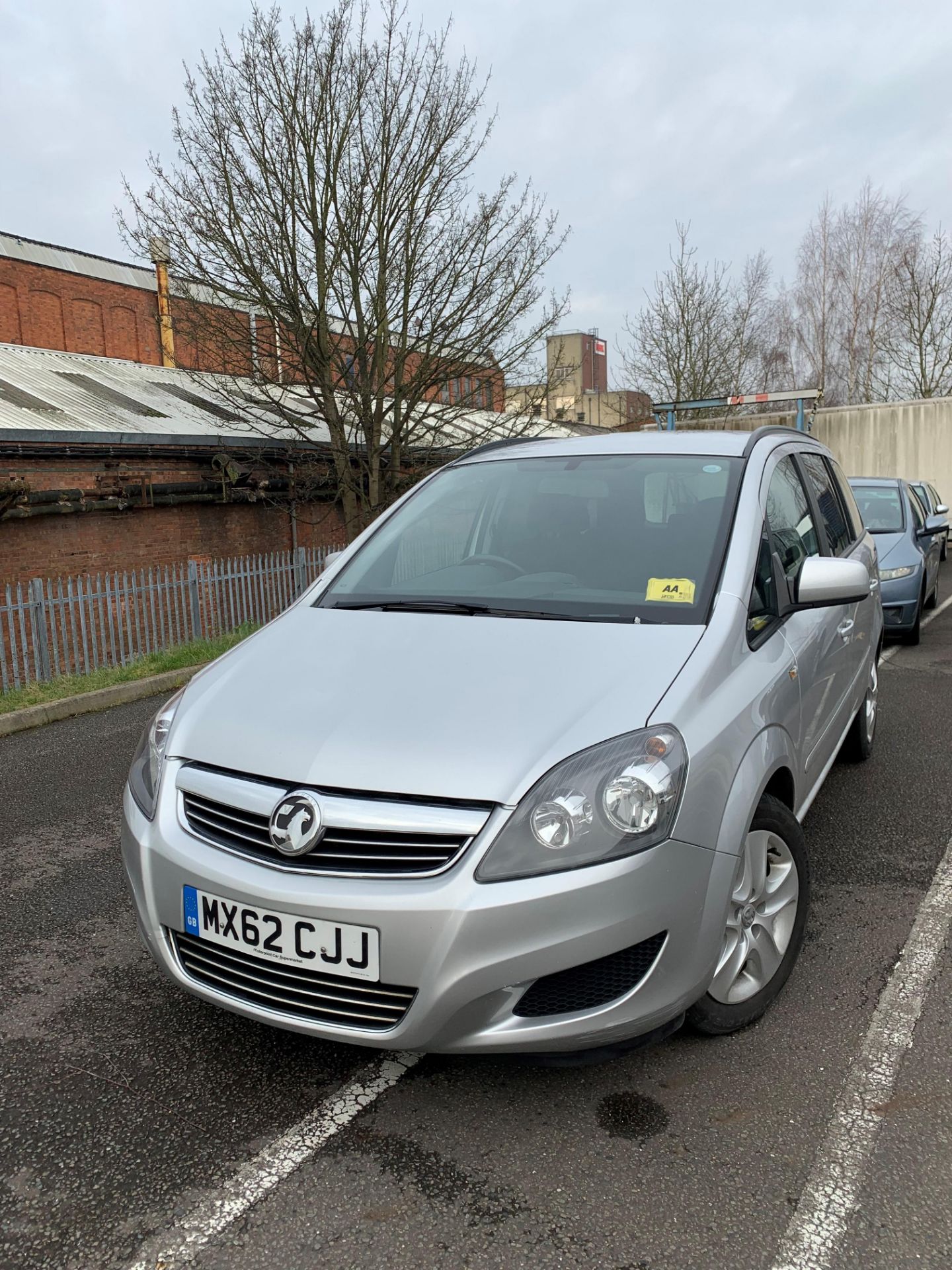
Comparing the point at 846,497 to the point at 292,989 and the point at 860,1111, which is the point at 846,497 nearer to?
the point at 860,1111

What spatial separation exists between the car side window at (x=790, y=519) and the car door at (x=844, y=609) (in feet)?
0.70

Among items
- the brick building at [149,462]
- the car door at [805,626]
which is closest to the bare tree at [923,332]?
the brick building at [149,462]

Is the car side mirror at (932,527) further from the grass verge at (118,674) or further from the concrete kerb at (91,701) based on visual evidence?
the concrete kerb at (91,701)

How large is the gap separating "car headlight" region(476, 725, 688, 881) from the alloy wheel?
40 cm

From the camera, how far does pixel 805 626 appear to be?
11.0 ft

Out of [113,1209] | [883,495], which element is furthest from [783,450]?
[883,495]

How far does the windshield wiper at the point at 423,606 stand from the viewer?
3051 mm

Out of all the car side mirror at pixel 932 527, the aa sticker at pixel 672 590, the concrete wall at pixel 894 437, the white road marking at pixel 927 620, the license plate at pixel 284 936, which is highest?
the concrete wall at pixel 894 437

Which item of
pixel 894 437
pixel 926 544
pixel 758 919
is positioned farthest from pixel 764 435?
pixel 894 437

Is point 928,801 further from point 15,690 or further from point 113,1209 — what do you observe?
point 15,690

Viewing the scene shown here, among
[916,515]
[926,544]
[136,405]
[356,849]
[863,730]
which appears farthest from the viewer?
[136,405]

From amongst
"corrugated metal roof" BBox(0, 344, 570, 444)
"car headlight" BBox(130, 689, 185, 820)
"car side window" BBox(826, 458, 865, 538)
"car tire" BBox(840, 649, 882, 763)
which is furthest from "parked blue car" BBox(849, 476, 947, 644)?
"corrugated metal roof" BBox(0, 344, 570, 444)

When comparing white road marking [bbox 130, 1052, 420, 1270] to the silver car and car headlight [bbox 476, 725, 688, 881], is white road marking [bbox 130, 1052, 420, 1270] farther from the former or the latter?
car headlight [bbox 476, 725, 688, 881]

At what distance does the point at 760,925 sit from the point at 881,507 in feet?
28.7
